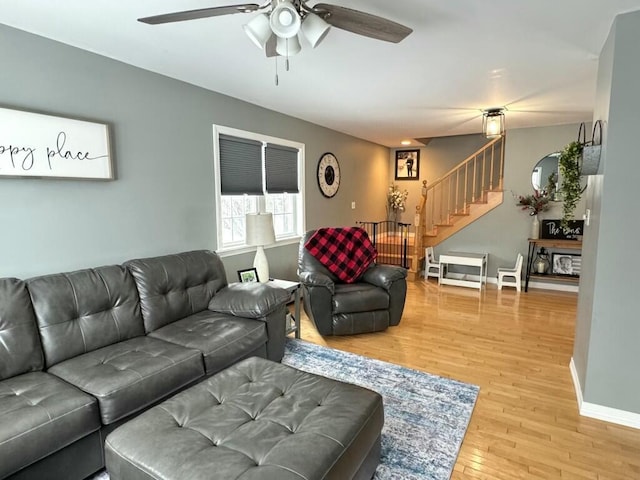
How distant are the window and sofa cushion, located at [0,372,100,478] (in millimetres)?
2064

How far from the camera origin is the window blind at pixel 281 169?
168 inches

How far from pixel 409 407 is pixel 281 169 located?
3065 millimetres

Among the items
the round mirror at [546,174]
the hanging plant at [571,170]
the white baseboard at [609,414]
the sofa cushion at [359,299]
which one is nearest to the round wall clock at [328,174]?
the sofa cushion at [359,299]

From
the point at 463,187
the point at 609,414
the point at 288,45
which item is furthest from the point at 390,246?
the point at 288,45

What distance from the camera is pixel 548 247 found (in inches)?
209

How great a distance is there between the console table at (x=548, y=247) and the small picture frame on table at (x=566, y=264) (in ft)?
0.33

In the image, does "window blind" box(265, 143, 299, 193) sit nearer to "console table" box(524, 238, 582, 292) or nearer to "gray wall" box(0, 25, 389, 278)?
"gray wall" box(0, 25, 389, 278)

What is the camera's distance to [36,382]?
71.0 inches

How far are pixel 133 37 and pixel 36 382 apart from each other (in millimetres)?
2111

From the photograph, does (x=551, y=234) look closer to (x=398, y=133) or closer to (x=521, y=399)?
(x=398, y=133)

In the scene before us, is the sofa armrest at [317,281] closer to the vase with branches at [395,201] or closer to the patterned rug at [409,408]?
the patterned rug at [409,408]

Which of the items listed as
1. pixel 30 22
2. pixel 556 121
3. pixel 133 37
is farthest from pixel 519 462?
pixel 556 121

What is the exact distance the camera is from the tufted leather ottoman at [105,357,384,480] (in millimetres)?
1255

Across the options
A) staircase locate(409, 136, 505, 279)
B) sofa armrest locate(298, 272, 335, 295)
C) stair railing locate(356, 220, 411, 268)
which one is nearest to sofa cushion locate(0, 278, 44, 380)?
sofa armrest locate(298, 272, 335, 295)
